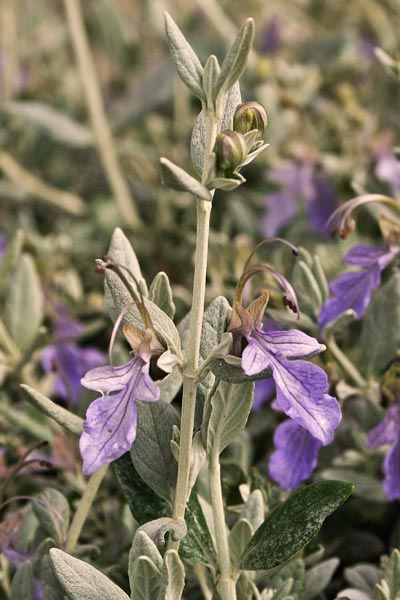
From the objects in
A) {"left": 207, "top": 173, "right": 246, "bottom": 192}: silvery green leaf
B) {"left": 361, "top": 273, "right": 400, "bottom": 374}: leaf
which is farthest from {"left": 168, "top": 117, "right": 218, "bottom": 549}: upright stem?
{"left": 361, "top": 273, "right": 400, "bottom": 374}: leaf

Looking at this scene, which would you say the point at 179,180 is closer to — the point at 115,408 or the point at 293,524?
the point at 115,408

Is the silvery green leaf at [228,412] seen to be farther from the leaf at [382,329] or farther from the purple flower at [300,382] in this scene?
the leaf at [382,329]

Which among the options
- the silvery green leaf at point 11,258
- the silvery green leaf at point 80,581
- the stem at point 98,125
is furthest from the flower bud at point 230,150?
the stem at point 98,125

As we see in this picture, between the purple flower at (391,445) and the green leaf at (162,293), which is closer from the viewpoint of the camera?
the green leaf at (162,293)

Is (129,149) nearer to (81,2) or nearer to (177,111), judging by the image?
(177,111)

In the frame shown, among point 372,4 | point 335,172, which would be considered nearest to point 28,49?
point 372,4

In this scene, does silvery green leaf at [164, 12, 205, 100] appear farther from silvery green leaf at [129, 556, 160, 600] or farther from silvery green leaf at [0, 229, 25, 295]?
silvery green leaf at [0, 229, 25, 295]

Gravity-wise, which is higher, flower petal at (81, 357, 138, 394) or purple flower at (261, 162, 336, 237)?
flower petal at (81, 357, 138, 394)
